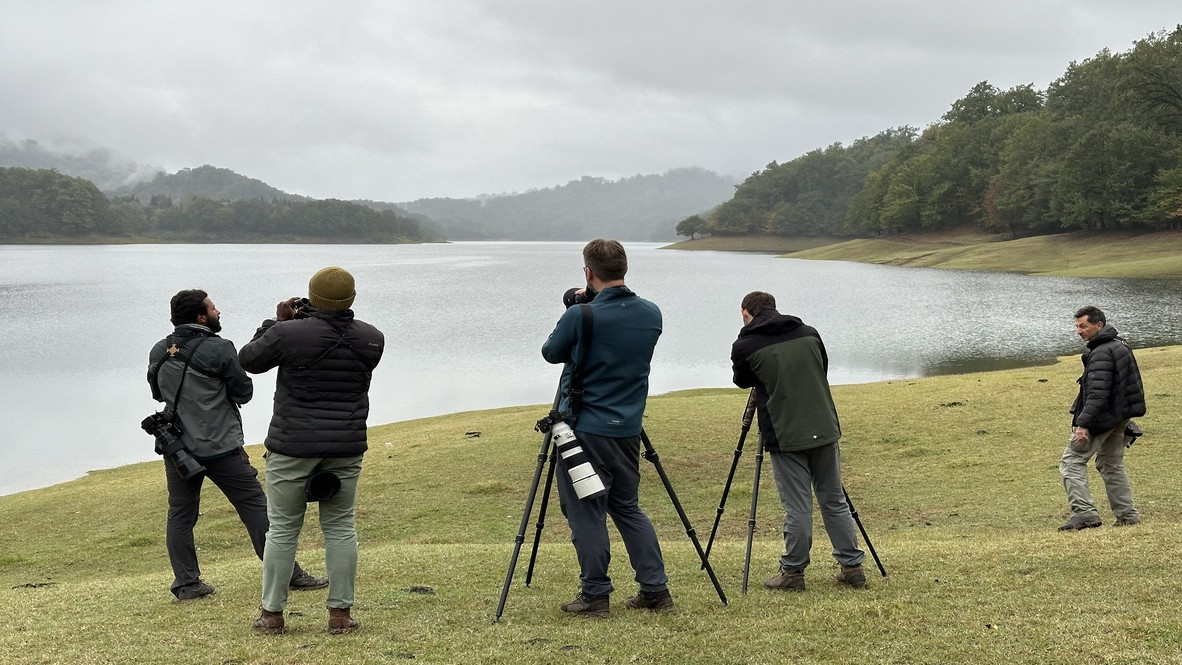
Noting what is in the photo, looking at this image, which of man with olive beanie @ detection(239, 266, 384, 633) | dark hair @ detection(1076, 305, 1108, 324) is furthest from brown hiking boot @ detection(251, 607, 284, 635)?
dark hair @ detection(1076, 305, 1108, 324)

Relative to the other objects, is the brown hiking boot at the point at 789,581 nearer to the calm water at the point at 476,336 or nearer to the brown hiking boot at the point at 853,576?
the brown hiking boot at the point at 853,576

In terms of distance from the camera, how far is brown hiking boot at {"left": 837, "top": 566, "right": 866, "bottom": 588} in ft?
24.9

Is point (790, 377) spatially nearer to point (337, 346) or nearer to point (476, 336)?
point (337, 346)

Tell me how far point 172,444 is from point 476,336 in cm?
3951

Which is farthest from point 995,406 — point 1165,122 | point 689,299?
point 1165,122

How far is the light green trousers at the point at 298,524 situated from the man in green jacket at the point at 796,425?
3.34m

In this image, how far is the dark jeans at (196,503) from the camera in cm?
837

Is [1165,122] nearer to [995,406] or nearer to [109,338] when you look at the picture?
[995,406]

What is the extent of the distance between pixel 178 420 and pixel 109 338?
43105 mm

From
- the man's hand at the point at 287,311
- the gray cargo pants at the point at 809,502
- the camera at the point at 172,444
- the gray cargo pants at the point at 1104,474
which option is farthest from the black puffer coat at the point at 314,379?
A: the gray cargo pants at the point at 1104,474

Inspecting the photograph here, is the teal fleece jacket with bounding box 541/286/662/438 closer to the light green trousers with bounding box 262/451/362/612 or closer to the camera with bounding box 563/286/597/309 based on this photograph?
the camera with bounding box 563/286/597/309

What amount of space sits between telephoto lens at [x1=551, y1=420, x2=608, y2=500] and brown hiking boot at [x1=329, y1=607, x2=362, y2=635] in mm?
1934

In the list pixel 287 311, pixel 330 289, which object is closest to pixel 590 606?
pixel 330 289

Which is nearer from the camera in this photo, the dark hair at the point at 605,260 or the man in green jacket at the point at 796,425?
the dark hair at the point at 605,260
